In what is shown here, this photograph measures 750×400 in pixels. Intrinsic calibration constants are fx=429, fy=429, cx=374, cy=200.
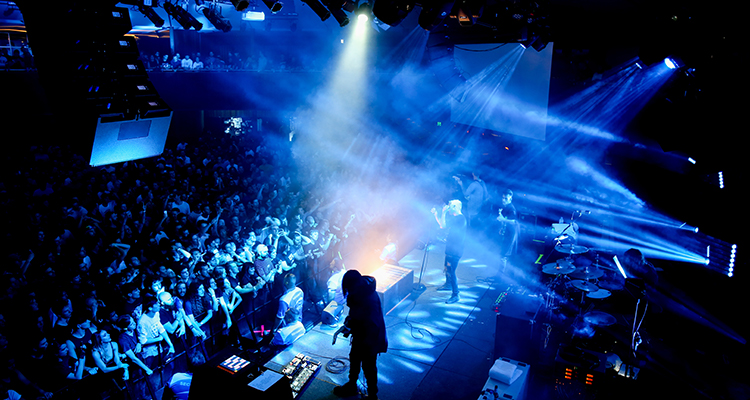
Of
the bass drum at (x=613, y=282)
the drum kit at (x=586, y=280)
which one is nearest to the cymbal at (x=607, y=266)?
the drum kit at (x=586, y=280)

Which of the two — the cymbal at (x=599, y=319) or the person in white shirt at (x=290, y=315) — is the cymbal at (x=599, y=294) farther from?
the person in white shirt at (x=290, y=315)

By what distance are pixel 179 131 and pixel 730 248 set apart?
42.3ft

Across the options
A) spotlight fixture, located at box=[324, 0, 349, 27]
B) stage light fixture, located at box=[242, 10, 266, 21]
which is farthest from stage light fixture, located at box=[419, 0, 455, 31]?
stage light fixture, located at box=[242, 10, 266, 21]

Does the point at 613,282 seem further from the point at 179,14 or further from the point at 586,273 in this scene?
the point at 179,14

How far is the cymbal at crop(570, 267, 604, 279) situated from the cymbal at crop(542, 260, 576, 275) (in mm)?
61

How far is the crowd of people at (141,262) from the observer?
372cm

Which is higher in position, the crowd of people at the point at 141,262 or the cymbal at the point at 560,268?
the cymbal at the point at 560,268

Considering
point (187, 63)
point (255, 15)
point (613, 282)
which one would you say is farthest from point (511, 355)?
point (255, 15)

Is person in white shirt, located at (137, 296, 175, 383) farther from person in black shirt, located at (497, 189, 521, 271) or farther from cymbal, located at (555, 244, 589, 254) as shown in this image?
person in black shirt, located at (497, 189, 521, 271)

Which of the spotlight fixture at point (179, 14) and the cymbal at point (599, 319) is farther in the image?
the spotlight fixture at point (179, 14)

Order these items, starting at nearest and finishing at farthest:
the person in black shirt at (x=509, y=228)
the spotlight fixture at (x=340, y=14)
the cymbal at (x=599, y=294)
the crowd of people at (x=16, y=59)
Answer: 1. the spotlight fixture at (x=340, y=14)
2. the cymbal at (x=599, y=294)
3. the person in black shirt at (x=509, y=228)
4. the crowd of people at (x=16, y=59)

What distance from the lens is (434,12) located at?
4.14 m

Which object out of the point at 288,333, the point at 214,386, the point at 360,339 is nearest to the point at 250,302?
the point at 288,333

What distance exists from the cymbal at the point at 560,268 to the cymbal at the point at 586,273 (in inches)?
2.4
